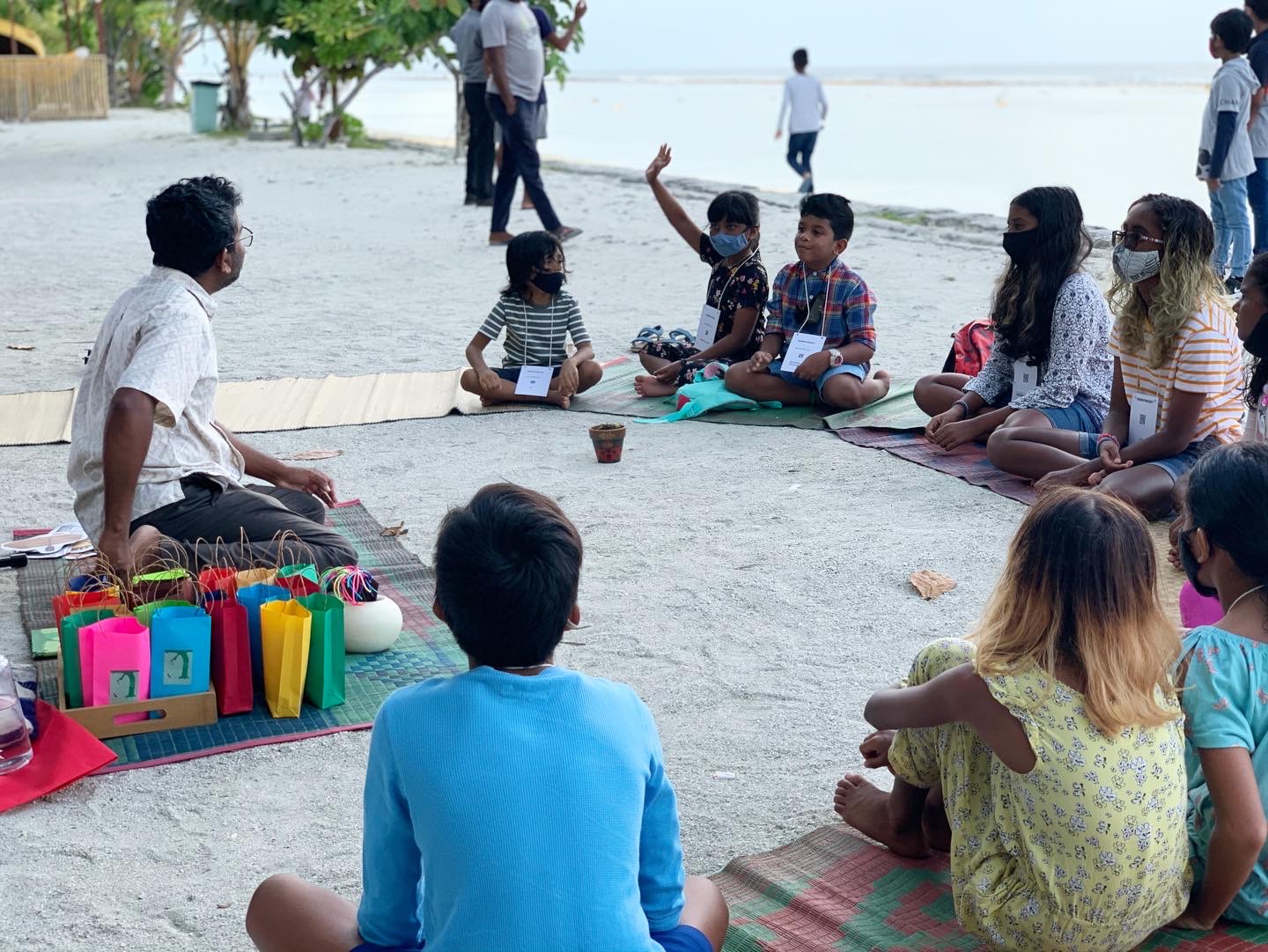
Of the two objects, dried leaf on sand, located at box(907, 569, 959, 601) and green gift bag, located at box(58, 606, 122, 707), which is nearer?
green gift bag, located at box(58, 606, 122, 707)

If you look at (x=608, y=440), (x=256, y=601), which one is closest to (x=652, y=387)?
(x=608, y=440)

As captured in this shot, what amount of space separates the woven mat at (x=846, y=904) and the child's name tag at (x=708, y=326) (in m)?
3.88

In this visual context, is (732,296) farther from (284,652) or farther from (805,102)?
(805,102)

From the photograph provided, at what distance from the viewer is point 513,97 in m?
11.2

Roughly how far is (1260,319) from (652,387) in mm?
3130

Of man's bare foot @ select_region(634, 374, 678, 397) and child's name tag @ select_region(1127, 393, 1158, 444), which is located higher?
child's name tag @ select_region(1127, 393, 1158, 444)

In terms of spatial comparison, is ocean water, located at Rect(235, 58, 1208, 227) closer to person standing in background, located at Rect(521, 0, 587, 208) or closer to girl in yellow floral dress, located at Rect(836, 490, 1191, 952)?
person standing in background, located at Rect(521, 0, 587, 208)

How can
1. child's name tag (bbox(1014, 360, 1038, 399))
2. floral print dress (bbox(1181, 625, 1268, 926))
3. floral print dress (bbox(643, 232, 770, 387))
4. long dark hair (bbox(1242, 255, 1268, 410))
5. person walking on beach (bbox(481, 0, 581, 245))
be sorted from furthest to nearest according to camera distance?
person walking on beach (bbox(481, 0, 581, 245)) → floral print dress (bbox(643, 232, 770, 387)) → child's name tag (bbox(1014, 360, 1038, 399)) → long dark hair (bbox(1242, 255, 1268, 410)) → floral print dress (bbox(1181, 625, 1268, 926))

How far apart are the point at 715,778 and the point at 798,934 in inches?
25.2

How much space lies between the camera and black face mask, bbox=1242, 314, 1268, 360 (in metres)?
3.96

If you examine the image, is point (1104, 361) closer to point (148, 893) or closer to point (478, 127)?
point (148, 893)

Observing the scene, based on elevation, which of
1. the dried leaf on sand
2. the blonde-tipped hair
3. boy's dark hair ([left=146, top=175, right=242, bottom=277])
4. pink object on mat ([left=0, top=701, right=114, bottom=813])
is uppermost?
boy's dark hair ([left=146, top=175, right=242, bottom=277])

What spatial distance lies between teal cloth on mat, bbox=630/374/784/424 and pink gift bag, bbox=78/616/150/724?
325cm

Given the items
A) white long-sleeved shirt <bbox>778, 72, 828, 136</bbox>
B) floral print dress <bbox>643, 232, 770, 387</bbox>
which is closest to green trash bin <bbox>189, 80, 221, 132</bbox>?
white long-sleeved shirt <bbox>778, 72, 828, 136</bbox>
